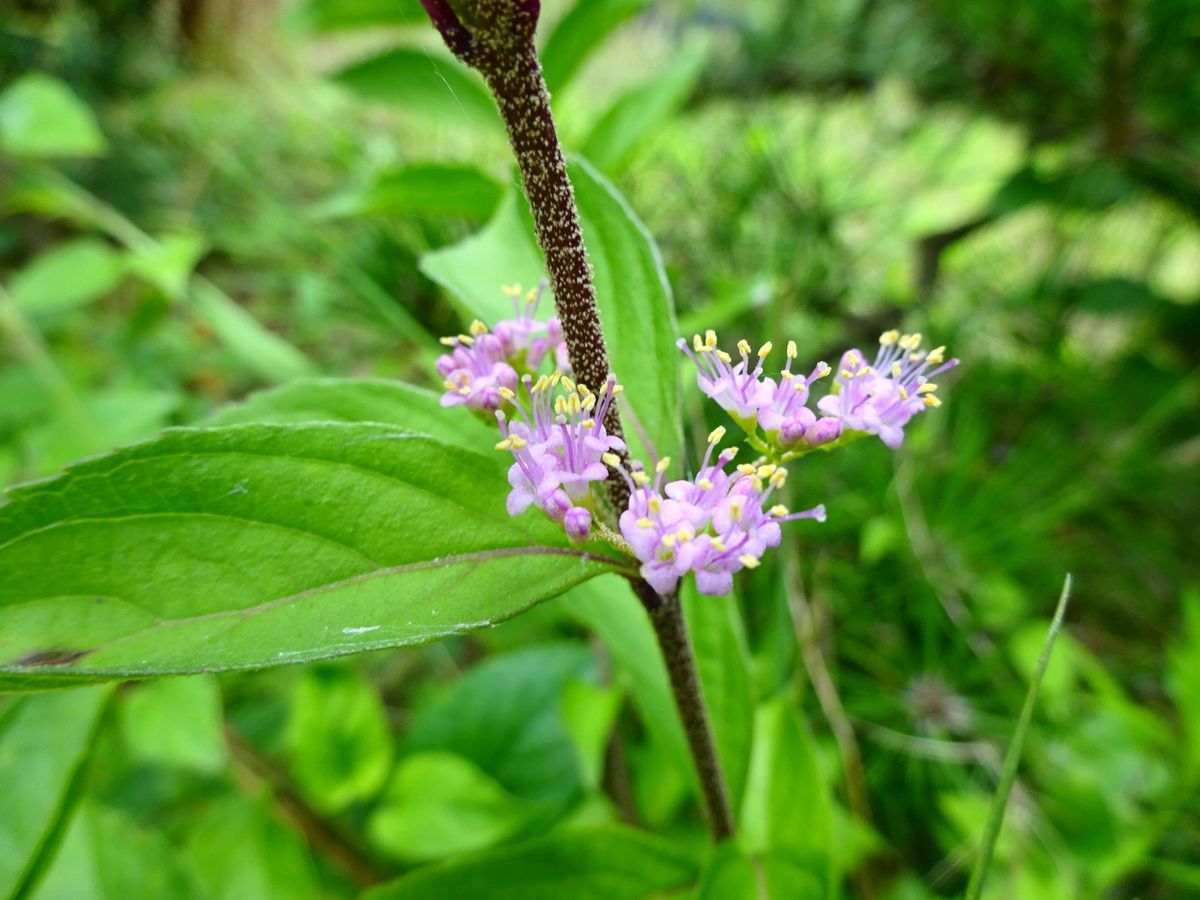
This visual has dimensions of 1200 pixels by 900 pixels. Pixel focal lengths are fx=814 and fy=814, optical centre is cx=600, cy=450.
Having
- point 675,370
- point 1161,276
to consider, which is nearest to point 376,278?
point 675,370

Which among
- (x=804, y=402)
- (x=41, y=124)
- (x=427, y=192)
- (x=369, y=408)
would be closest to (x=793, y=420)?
(x=804, y=402)

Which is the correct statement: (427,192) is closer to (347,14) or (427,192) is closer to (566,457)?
(347,14)

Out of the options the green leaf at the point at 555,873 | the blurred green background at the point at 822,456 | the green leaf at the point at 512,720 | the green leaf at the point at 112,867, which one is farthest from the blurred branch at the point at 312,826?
the green leaf at the point at 555,873

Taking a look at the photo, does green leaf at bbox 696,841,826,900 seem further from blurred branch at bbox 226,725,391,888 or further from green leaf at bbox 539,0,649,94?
green leaf at bbox 539,0,649,94

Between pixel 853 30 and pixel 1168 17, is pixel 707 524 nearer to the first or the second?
pixel 1168 17

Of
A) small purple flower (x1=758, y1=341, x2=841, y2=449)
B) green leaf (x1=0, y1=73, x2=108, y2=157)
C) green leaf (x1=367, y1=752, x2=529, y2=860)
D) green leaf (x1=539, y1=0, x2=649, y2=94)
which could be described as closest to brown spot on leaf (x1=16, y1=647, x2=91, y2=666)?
small purple flower (x1=758, y1=341, x2=841, y2=449)

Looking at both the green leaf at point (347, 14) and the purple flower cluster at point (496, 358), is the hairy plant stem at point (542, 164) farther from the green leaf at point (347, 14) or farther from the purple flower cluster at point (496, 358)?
the green leaf at point (347, 14)
